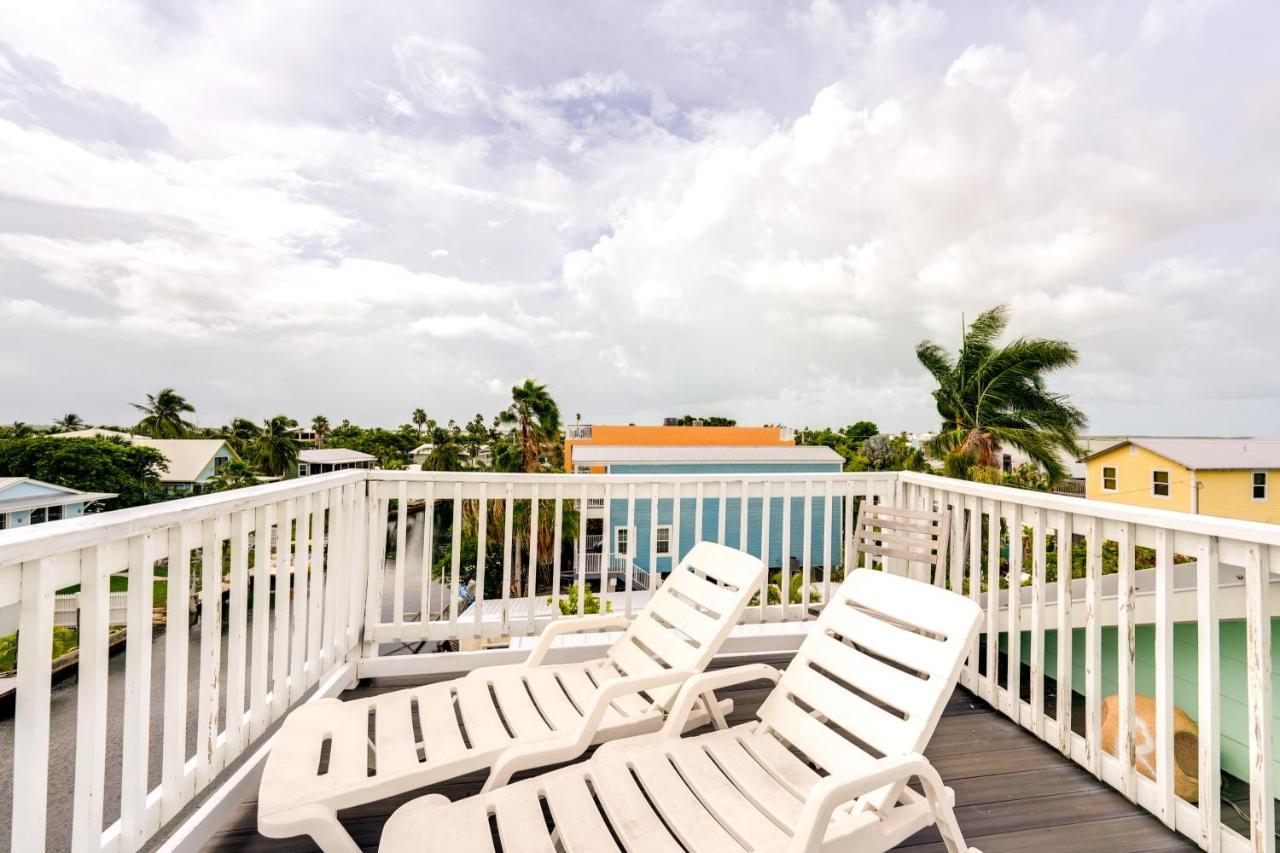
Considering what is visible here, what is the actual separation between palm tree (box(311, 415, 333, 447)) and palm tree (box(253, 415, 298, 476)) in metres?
2.04

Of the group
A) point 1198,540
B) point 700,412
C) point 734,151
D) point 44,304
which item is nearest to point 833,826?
point 1198,540

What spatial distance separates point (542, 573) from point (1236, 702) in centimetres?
2801

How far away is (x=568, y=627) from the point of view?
268cm

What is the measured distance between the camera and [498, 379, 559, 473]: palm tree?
32.4 m

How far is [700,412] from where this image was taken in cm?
5456

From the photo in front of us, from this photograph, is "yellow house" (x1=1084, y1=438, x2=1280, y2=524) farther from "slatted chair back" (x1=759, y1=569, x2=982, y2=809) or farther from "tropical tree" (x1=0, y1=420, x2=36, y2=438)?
"tropical tree" (x1=0, y1=420, x2=36, y2=438)

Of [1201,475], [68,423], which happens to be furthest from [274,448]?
[1201,475]

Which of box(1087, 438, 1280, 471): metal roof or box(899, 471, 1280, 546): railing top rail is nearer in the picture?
box(899, 471, 1280, 546): railing top rail

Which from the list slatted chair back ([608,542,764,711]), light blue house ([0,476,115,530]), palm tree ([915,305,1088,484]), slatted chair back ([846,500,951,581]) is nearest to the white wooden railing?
slatted chair back ([846,500,951,581])

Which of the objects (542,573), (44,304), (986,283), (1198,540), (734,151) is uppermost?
(986,283)

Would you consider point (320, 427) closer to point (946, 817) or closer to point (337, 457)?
point (337, 457)

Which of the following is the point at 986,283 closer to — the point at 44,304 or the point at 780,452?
the point at 780,452

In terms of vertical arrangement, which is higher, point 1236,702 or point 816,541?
point 1236,702

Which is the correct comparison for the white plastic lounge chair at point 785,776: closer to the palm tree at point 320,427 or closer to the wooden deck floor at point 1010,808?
the wooden deck floor at point 1010,808
